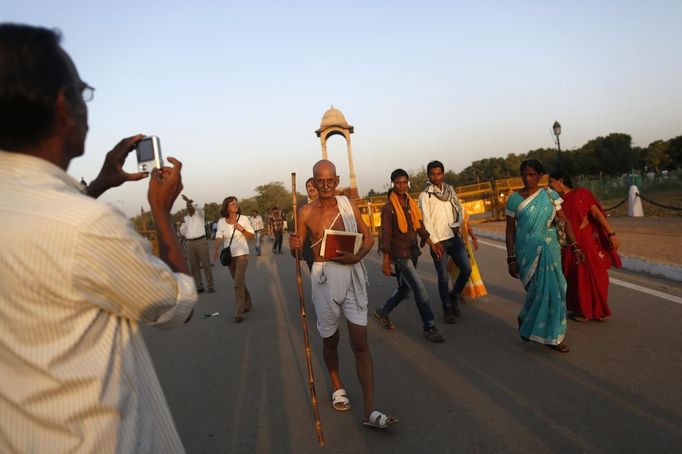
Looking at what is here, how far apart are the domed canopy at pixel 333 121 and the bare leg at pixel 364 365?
22063 mm

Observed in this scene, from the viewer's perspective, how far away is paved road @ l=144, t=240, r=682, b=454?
3.19 meters

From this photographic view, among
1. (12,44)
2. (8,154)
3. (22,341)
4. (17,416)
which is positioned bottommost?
(17,416)

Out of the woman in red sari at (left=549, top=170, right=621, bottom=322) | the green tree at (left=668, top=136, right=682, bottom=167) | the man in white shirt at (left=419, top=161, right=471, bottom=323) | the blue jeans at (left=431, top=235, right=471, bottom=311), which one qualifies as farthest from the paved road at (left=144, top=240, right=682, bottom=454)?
the green tree at (left=668, top=136, right=682, bottom=167)

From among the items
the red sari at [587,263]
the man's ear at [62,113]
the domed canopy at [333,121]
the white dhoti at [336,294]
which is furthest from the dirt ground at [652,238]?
the domed canopy at [333,121]

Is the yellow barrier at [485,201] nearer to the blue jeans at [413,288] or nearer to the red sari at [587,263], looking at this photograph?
the blue jeans at [413,288]

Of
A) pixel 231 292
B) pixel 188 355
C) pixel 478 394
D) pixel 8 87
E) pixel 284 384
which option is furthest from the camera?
pixel 231 292

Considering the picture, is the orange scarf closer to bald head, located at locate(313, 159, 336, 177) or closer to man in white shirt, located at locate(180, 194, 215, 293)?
bald head, located at locate(313, 159, 336, 177)

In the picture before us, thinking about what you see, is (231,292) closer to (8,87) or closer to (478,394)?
(478,394)

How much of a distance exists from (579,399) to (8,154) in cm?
390

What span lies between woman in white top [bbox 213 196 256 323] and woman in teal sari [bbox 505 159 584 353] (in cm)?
450

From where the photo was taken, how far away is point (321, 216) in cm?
400

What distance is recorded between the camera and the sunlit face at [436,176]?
6.50m

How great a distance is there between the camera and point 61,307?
3.68 ft

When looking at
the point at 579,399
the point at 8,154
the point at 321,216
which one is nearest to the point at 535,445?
the point at 579,399
